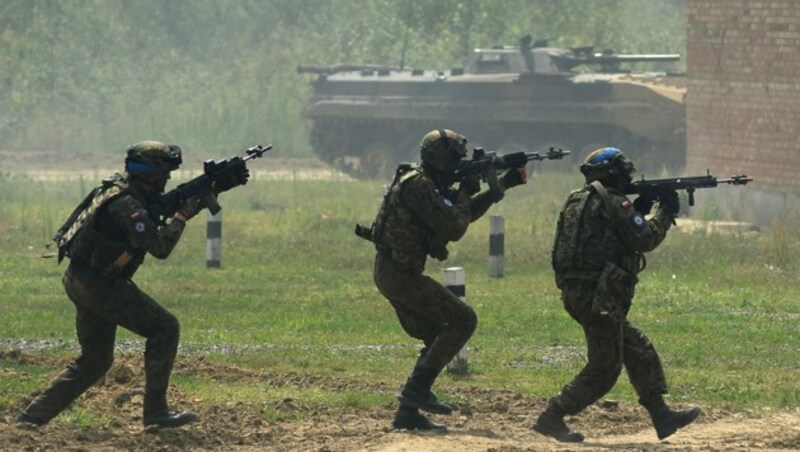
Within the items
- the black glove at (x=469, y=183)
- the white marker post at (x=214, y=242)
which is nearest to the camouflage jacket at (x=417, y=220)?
the black glove at (x=469, y=183)

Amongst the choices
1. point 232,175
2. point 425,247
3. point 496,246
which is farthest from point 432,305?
point 496,246

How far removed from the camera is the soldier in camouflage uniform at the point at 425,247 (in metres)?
11.6

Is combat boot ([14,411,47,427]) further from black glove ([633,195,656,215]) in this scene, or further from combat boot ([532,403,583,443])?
black glove ([633,195,656,215])

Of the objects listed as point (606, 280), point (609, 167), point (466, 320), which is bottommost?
point (466, 320)

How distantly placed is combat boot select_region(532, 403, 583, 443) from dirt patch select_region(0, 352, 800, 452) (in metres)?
0.06

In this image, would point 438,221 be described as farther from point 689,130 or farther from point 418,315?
point 689,130

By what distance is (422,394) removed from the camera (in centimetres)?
1166

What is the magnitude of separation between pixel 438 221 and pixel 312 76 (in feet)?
136

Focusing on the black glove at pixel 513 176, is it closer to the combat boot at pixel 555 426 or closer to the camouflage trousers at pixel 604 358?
the camouflage trousers at pixel 604 358

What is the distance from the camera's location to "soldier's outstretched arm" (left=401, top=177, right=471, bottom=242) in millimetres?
11555

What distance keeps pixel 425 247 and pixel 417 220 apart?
0.17m

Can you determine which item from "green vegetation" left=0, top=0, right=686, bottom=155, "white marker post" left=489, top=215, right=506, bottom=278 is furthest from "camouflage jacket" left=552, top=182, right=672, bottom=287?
"green vegetation" left=0, top=0, right=686, bottom=155

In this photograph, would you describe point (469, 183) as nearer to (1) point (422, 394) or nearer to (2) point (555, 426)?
(1) point (422, 394)

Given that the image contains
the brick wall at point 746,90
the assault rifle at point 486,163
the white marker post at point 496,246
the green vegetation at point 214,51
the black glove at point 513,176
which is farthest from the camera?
the green vegetation at point 214,51
